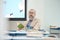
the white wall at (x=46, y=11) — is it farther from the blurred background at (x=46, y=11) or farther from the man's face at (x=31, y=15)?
the man's face at (x=31, y=15)

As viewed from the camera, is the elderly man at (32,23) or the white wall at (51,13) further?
the white wall at (51,13)

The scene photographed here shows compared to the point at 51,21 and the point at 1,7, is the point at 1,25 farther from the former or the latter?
the point at 51,21

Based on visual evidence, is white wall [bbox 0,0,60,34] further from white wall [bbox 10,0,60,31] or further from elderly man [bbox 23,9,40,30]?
elderly man [bbox 23,9,40,30]

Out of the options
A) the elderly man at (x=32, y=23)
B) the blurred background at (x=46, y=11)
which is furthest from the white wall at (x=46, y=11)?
the elderly man at (x=32, y=23)

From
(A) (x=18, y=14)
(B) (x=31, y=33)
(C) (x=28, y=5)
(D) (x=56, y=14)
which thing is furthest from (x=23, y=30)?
(D) (x=56, y=14)

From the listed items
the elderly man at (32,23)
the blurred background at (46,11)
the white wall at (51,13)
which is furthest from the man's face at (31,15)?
the white wall at (51,13)

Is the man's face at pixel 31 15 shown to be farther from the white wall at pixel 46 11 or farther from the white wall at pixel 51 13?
the white wall at pixel 51 13

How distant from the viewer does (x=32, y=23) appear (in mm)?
2389

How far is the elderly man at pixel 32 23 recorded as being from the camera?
237 centimetres

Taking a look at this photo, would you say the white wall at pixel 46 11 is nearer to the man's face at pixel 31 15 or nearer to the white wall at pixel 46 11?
the white wall at pixel 46 11

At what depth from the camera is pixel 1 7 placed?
65cm

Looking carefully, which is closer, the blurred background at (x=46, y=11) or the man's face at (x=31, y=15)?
the man's face at (x=31, y=15)

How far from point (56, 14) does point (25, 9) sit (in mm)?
739

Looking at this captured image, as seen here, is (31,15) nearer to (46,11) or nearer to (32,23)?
(32,23)
